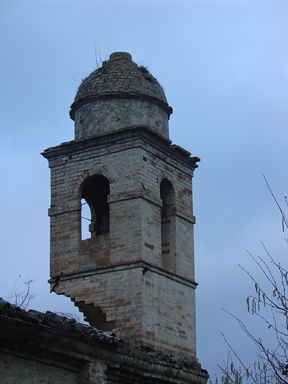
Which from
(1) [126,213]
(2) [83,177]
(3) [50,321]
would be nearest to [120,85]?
(2) [83,177]

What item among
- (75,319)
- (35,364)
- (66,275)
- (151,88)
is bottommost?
(35,364)

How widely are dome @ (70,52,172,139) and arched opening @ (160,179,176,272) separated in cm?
123

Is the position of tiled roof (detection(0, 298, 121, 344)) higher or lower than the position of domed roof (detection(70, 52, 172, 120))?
lower

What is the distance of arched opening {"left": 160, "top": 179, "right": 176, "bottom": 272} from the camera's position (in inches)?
803

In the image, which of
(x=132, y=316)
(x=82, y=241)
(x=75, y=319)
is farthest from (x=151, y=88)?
(x=75, y=319)

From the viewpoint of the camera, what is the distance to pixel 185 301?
20297 millimetres

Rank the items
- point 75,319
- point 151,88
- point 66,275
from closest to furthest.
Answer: point 75,319
point 66,275
point 151,88

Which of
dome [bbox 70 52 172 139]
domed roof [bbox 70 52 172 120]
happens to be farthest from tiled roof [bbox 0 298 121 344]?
domed roof [bbox 70 52 172 120]

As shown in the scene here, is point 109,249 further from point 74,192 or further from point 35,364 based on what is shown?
point 35,364

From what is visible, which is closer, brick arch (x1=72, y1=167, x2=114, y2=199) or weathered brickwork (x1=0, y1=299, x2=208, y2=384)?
weathered brickwork (x1=0, y1=299, x2=208, y2=384)

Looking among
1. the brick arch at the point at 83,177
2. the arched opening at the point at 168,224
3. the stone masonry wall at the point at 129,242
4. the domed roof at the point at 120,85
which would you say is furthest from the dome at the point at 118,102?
the arched opening at the point at 168,224

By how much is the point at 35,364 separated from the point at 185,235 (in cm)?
966

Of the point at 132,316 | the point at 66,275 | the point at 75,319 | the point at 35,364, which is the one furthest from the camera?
the point at 66,275

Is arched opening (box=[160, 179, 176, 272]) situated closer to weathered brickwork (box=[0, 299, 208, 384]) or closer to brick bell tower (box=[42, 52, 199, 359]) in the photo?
brick bell tower (box=[42, 52, 199, 359])
